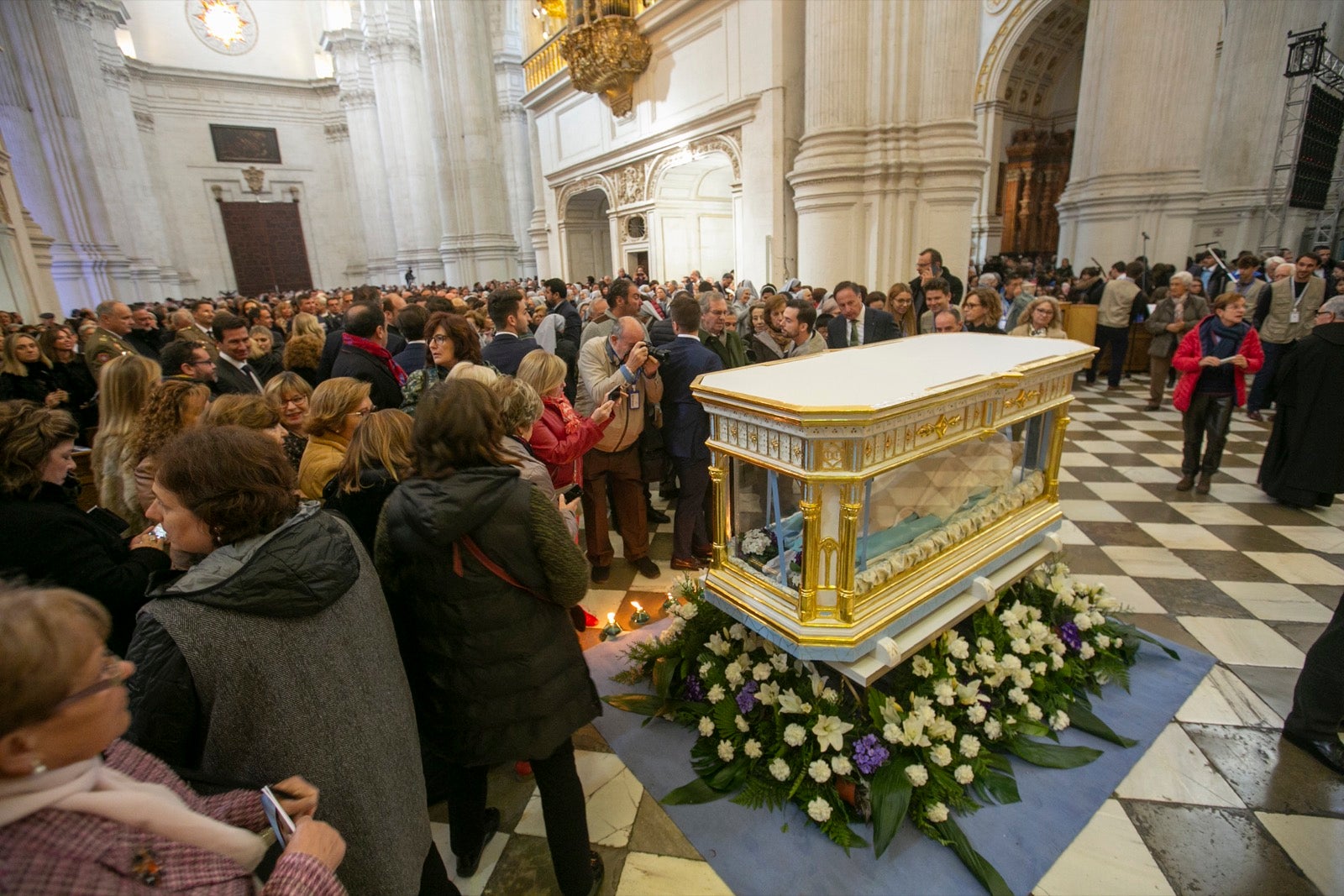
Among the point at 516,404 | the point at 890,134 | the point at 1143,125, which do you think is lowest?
the point at 516,404

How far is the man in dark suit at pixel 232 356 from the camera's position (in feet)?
12.6

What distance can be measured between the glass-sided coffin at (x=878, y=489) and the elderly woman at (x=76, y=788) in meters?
1.63

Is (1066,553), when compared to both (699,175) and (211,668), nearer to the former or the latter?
(211,668)

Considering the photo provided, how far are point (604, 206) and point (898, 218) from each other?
33.4 feet

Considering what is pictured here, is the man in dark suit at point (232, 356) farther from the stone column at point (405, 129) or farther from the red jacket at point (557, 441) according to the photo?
the stone column at point (405, 129)

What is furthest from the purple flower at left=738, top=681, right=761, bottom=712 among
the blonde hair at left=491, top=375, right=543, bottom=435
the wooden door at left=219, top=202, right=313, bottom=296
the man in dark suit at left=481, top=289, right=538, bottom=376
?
the wooden door at left=219, top=202, right=313, bottom=296

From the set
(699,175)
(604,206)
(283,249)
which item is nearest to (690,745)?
(699,175)

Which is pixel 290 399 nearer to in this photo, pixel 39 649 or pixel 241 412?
pixel 241 412

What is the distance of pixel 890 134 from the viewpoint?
715cm

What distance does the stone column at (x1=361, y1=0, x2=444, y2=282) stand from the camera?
18.0 metres

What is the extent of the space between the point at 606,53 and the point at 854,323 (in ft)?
29.3

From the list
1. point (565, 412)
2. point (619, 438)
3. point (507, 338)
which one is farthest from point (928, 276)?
point (565, 412)

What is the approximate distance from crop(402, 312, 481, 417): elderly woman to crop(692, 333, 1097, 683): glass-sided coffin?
5.19 ft

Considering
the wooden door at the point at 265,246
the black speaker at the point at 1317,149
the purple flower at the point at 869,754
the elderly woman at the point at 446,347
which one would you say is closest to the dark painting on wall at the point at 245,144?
the wooden door at the point at 265,246
